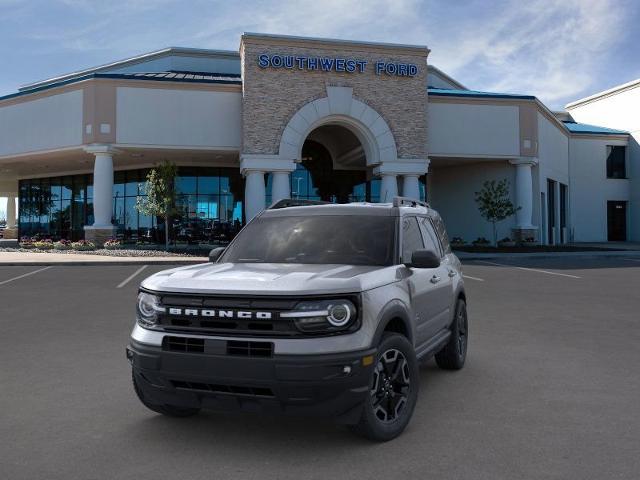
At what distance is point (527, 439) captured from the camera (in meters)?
4.24

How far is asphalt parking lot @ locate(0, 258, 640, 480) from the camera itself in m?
3.76

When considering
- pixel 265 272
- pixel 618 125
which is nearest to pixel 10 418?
pixel 265 272

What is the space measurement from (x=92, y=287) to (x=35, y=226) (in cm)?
3042

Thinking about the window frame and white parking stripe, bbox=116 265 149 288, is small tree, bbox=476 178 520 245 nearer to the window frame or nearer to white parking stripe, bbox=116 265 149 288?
the window frame

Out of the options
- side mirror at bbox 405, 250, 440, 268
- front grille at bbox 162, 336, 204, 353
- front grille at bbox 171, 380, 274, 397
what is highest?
side mirror at bbox 405, 250, 440, 268

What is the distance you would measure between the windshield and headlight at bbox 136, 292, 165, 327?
3.78 ft

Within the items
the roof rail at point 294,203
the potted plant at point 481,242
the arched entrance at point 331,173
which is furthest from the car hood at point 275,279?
the arched entrance at point 331,173

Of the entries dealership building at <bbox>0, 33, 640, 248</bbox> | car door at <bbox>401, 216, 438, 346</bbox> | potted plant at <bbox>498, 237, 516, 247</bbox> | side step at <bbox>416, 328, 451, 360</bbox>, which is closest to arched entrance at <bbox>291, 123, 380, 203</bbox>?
dealership building at <bbox>0, 33, 640, 248</bbox>

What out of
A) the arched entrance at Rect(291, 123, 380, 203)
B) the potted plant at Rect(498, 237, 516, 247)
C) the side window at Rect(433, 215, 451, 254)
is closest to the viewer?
the side window at Rect(433, 215, 451, 254)

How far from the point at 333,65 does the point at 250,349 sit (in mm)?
26258

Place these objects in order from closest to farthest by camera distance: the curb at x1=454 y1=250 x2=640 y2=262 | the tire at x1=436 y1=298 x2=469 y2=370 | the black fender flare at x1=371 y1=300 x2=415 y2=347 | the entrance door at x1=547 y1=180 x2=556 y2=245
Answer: the black fender flare at x1=371 y1=300 x2=415 y2=347, the tire at x1=436 y1=298 x2=469 y2=370, the curb at x1=454 y1=250 x2=640 y2=262, the entrance door at x1=547 y1=180 x2=556 y2=245

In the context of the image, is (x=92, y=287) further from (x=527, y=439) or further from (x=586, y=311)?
(x=527, y=439)

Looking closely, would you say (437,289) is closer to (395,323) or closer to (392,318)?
(395,323)

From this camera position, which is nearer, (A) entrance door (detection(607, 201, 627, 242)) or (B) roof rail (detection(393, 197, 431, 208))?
(B) roof rail (detection(393, 197, 431, 208))
